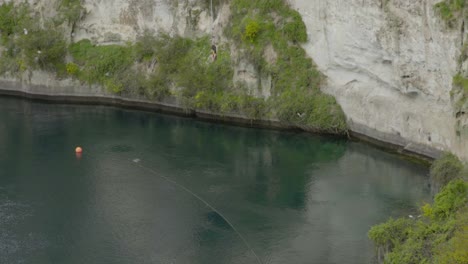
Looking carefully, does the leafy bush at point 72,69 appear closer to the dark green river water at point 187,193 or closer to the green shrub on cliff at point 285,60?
the dark green river water at point 187,193

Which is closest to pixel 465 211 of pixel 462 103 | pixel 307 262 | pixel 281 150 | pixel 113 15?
pixel 307 262

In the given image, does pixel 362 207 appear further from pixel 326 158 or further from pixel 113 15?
pixel 113 15

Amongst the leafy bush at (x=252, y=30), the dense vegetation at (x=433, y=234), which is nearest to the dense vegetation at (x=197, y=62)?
the leafy bush at (x=252, y=30)

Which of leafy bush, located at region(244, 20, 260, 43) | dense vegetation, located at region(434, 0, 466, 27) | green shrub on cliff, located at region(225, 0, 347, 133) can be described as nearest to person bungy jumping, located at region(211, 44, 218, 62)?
green shrub on cliff, located at region(225, 0, 347, 133)

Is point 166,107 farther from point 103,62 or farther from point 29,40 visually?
point 29,40

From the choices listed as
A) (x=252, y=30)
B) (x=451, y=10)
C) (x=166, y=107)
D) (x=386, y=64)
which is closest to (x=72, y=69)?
(x=166, y=107)
